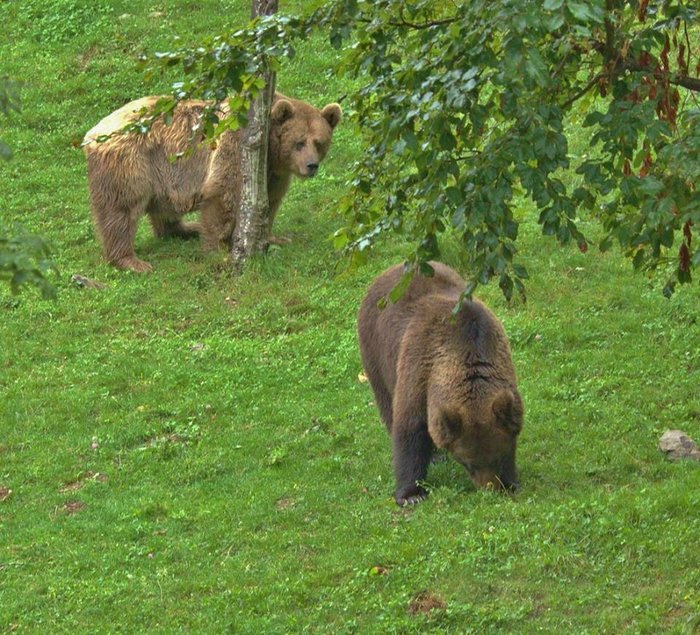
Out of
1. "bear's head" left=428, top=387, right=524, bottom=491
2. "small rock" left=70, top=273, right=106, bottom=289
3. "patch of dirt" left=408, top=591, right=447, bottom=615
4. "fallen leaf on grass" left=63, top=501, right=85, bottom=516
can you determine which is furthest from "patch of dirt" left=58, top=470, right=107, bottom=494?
"small rock" left=70, top=273, right=106, bottom=289

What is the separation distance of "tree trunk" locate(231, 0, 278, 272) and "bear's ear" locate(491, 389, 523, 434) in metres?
6.41

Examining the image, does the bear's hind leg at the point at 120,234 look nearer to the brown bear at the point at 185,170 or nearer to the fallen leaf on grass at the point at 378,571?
the brown bear at the point at 185,170

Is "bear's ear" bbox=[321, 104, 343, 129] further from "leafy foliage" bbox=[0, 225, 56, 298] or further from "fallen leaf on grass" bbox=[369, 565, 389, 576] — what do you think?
"leafy foliage" bbox=[0, 225, 56, 298]

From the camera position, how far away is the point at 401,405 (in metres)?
9.70

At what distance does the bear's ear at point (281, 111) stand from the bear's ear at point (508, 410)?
6.95 metres

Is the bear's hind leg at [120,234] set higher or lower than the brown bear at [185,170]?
lower

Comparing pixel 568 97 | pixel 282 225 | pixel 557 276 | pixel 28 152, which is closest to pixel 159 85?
pixel 28 152

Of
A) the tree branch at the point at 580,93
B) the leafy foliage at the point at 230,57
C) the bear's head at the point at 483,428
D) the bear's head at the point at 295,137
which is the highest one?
the leafy foliage at the point at 230,57

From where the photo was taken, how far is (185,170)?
15.8 meters

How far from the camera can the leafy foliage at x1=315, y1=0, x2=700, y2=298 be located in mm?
5730

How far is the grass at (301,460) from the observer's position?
27.1 ft

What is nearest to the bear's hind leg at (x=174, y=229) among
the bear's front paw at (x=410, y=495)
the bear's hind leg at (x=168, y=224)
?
the bear's hind leg at (x=168, y=224)

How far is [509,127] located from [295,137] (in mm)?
8982

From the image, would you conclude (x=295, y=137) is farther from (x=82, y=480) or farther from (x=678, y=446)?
(x=678, y=446)
